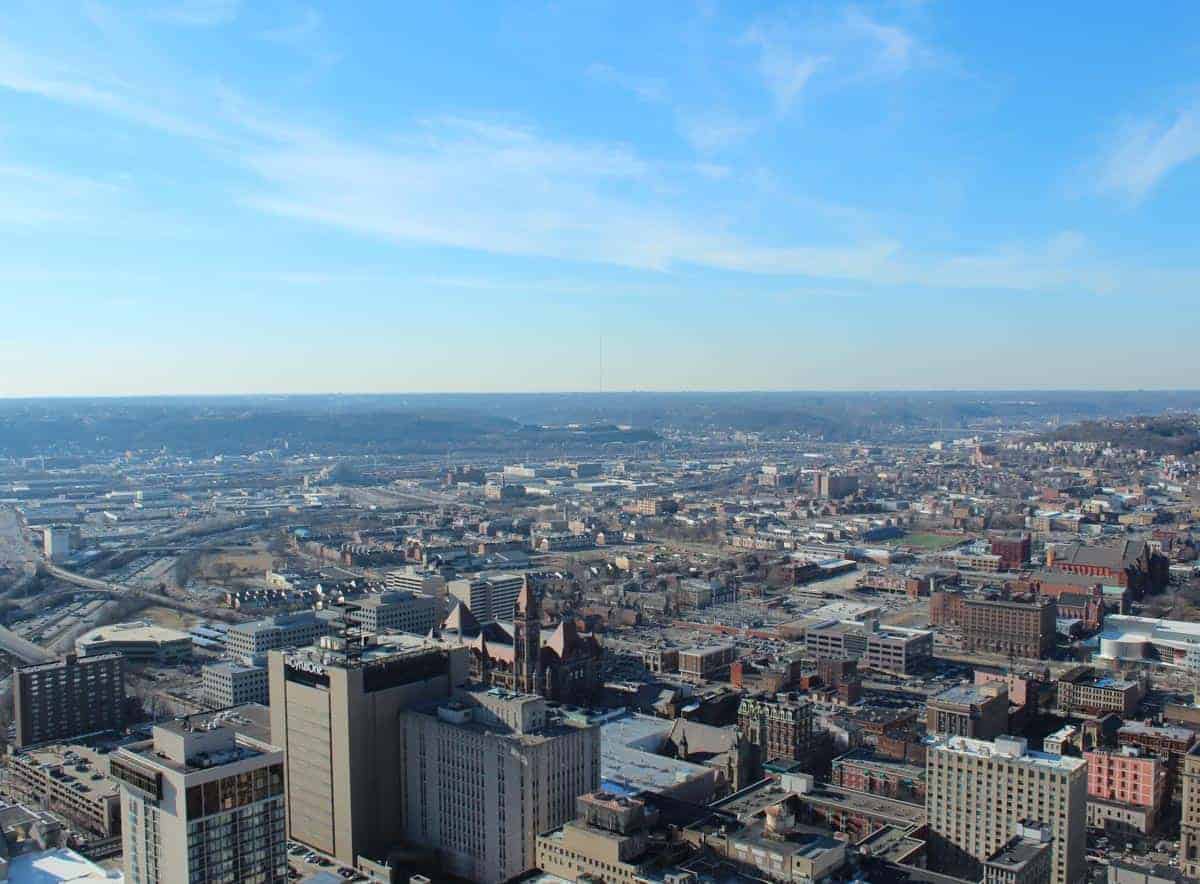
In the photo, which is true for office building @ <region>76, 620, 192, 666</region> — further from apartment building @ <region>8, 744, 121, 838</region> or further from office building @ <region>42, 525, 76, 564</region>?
office building @ <region>42, 525, 76, 564</region>

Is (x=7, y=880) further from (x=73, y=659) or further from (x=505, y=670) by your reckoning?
(x=505, y=670)

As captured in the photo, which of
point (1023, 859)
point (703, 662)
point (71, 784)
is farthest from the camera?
point (703, 662)

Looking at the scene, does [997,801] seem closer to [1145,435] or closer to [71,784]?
[71,784]

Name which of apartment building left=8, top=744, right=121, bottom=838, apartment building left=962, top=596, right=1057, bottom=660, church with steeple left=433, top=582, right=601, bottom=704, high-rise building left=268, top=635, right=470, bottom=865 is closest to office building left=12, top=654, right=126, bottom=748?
apartment building left=8, top=744, right=121, bottom=838

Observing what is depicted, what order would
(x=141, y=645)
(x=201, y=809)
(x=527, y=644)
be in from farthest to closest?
1. (x=141, y=645)
2. (x=527, y=644)
3. (x=201, y=809)

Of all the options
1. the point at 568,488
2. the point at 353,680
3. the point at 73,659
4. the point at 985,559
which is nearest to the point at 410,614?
the point at 73,659

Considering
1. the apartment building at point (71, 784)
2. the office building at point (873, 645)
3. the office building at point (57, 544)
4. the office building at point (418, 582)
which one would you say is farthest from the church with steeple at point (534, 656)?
the office building at point (57, 544)

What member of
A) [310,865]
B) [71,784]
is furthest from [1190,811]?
[71,784]

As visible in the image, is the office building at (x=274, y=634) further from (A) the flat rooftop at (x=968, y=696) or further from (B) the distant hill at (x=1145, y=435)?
(B) the distant hill at (x=1145, y=435)
